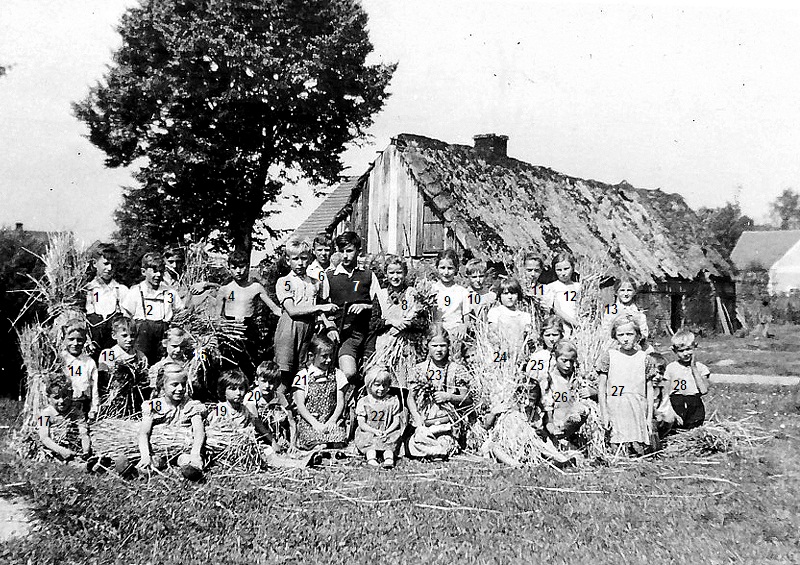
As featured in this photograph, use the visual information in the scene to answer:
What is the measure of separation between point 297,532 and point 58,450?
2487 millimetres

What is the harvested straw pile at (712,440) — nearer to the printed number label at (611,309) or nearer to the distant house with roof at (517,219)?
the printed number label at (611,309)

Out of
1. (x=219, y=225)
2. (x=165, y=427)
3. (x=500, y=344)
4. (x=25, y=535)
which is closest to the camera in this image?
(x=25, y=535)

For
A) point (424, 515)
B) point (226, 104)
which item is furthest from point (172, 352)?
point (226, 104)

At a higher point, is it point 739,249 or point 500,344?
point 739,249

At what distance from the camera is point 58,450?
5.91m

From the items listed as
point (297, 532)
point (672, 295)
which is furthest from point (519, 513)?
point (672, 295)

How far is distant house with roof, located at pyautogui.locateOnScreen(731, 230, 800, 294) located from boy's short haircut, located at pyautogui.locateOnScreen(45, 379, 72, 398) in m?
39.2

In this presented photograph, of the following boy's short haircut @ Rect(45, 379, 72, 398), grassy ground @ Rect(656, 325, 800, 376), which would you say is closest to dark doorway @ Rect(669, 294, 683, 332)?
grassy ground @ Rect(656, 325, 800, 376)

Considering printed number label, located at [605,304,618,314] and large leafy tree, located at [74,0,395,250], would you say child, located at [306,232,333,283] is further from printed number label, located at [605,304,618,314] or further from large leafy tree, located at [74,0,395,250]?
large leafy tree, located at [74,0,395,250]

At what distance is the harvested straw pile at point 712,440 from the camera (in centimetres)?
662

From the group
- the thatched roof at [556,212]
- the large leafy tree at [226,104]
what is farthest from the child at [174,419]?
the large leafy tree at [226,104]

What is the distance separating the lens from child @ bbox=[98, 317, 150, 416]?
254 inches

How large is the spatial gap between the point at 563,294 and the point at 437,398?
5.40 ft

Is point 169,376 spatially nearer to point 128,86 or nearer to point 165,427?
point 165,427
